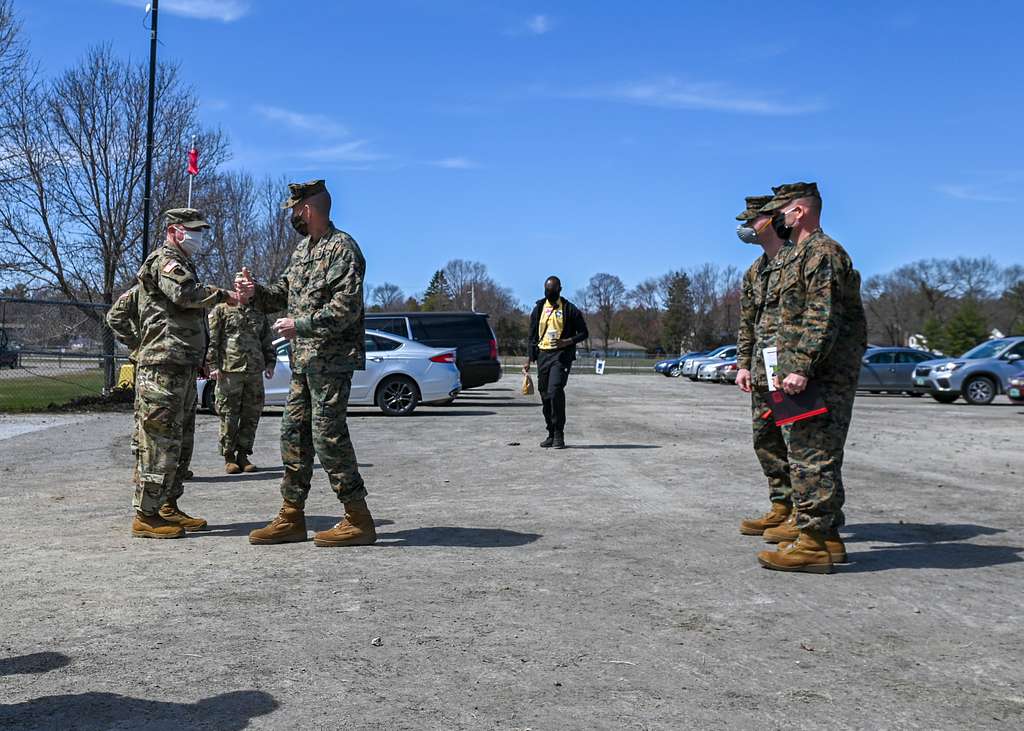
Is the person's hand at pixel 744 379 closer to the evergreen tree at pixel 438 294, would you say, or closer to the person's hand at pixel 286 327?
the person's hand at pixel 286 327

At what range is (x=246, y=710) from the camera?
327cm

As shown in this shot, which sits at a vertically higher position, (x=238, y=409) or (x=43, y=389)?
(x=238, y=409)

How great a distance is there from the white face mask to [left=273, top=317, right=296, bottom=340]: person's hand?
1.35 metres

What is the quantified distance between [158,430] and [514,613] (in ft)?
10.3

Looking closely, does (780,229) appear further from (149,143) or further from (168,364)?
(149,143)

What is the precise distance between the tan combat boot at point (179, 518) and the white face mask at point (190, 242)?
1.71 m

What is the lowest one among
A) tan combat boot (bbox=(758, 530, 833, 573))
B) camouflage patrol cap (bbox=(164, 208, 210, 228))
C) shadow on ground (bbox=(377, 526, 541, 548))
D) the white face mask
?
shadow on ground (bbox=(377, 526, 541, 548))

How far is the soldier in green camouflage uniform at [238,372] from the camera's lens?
9836 mm

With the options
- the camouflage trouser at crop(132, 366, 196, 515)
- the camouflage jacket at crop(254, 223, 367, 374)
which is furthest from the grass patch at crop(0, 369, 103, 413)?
the camouflage jacket at crop(254, 223, 367, 374)

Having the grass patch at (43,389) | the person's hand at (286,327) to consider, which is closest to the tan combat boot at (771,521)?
the person's hand at (286,327)

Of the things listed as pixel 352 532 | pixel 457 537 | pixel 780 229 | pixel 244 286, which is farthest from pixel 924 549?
pixel 244 286

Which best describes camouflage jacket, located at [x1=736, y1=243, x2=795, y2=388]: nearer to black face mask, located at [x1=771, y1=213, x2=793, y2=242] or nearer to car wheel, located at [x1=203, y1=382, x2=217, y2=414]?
black face mask, located at [x1=771, y1=213, x2=793, y2=242]

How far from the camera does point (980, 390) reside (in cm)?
2381

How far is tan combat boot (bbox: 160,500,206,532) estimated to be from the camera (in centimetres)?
652
